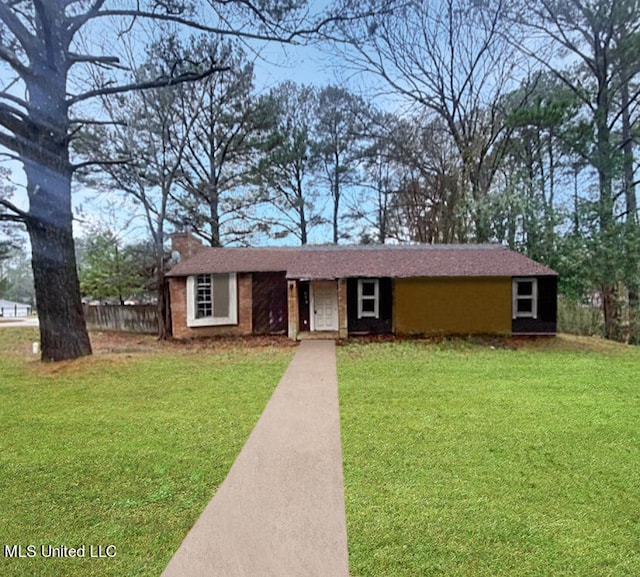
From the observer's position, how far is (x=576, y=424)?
441cm

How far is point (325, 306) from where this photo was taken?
1211 cm

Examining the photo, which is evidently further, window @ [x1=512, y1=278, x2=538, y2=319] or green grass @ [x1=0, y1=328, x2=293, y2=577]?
window @ [x1=512, y1=278, x2=538, y2=319]

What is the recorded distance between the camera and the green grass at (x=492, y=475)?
2.20 m

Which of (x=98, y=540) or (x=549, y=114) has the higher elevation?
(x=549, y=114)

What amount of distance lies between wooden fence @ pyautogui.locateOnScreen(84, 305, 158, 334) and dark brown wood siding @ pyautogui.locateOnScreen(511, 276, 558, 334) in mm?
15277

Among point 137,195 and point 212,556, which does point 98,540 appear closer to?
point 212,556

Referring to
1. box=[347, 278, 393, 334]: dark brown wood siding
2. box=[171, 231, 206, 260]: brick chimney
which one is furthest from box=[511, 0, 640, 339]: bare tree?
box=[171, 231, 206, 260]: brick chimney

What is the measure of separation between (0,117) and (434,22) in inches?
705

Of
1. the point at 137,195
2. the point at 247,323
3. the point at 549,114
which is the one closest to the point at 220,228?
the point at 137,195

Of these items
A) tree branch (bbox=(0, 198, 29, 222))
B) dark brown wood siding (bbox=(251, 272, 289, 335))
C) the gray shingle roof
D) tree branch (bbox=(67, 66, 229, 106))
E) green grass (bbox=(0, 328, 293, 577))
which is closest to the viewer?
green grass (bbox=(0, 328, 293, 577))

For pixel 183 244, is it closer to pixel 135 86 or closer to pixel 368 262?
pixel 135 86

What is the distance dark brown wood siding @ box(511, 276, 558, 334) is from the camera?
11.4 metres

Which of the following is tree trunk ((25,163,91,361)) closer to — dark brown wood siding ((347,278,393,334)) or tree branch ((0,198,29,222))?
tree branch ((0,198,29,222))

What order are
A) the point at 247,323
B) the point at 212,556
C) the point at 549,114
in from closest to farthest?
the point at 212,556 < the point at 247,323 < the point at 549,114
